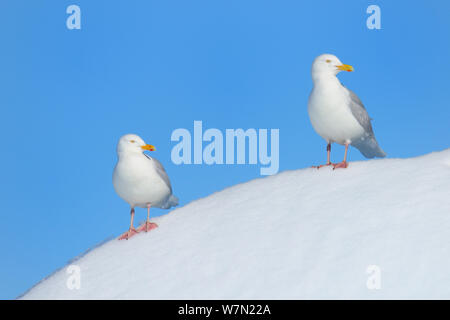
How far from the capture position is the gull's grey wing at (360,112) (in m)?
7.49

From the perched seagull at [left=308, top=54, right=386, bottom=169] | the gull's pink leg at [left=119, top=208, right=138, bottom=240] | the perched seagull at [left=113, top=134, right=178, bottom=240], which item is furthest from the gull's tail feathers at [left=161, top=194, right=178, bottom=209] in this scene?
the perched seagull at [left=308, top=54, right=386, bottom=169]

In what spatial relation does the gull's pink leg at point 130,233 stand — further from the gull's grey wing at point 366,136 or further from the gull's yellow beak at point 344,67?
the gull's yellow beak at point 344,67

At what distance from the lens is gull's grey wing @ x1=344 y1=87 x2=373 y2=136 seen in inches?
295

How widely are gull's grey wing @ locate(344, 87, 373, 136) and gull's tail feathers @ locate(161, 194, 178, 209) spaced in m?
2.96

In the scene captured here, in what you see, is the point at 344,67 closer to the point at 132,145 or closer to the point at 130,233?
the point at 132,145

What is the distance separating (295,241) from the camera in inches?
237

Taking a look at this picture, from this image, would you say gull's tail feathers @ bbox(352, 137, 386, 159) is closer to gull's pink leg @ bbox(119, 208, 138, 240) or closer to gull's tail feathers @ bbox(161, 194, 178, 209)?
gull's tail feathers @ bbox(161, 194, 178, 209)

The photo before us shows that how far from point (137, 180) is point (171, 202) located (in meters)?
0.90

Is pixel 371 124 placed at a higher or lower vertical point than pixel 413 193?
higher

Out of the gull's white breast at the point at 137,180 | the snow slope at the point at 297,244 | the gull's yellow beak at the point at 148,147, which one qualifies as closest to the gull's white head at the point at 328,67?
the snow slope at the point at 297,244
